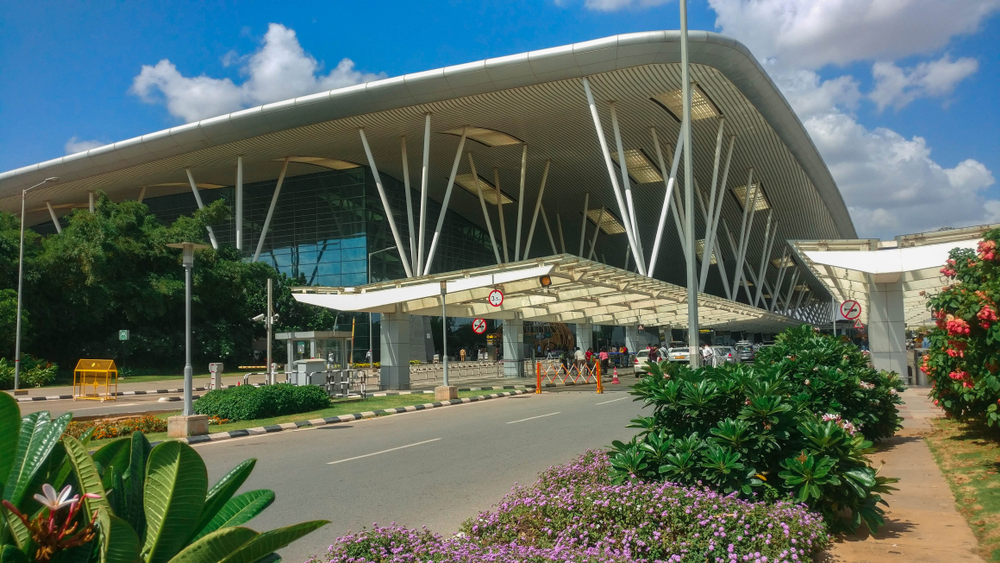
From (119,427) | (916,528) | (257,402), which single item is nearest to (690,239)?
(916,528)

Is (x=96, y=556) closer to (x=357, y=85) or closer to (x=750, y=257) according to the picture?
(x=357, y=85)

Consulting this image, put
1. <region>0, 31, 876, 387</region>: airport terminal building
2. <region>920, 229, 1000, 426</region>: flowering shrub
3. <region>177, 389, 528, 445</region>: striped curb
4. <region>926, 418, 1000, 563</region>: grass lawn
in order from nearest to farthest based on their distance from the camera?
<region>926, 418, 1000, 563</region>: grass lawn < <region>920, 229, 1000, 426</region>: flowering shrub < <region>177, 389, 528, 445</region>: striped curb < <region>0, 31, 876, 387</region>: airport terminal building

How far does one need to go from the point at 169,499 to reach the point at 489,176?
166ft

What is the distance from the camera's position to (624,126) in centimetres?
4128

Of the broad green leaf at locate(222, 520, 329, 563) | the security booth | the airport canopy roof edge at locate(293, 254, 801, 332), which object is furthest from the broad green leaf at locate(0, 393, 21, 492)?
the security booth

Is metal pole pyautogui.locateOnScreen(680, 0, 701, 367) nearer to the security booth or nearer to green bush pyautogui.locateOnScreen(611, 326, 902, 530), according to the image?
green bush pyautogui.locateOnScreen(611, 326, 902, 530)

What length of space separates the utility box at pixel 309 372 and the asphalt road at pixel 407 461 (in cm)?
556

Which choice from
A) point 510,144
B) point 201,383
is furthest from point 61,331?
point 510,144

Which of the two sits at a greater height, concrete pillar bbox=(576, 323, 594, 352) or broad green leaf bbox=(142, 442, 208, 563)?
concrete pillar bbox=(576, 323, 594, 352)

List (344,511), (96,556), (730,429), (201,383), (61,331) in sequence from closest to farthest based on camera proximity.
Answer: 1. (96,556)
2. (730,429)
3. (344,511)
4. (201,383)
5. (61,331)

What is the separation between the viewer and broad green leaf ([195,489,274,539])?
7.58 feet

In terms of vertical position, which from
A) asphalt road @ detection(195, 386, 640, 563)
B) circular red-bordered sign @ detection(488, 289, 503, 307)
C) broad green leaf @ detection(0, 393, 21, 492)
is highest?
circular red-bordered sign @ detection(488, 289, 503, 307)

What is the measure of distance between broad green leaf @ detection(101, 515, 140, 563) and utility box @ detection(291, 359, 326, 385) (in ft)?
73.8

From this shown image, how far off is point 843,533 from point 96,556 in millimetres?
6193
